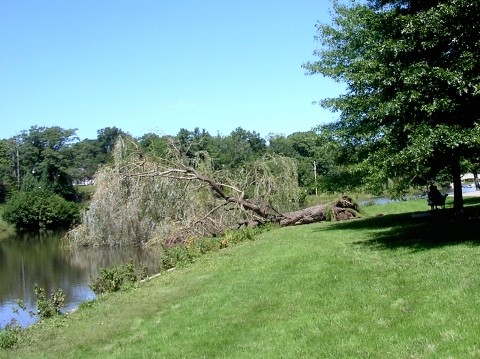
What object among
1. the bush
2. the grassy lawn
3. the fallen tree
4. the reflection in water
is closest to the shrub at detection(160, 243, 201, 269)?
the reflection in water

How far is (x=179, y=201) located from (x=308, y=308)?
13.1 m

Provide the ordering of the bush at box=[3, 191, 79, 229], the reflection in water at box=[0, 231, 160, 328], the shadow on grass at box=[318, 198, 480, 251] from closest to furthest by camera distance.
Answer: the shadow on grass at box=[318, 198, 480, 251] < the reflection in water at box=[0, 231, 160, 328] < the bush at box=[3, 191, 79, 229]

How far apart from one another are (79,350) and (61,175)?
68254 millimetres

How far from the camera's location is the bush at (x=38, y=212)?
52250 millimetres

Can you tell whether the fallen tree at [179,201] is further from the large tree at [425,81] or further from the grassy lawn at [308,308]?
the large tree at [425,81]

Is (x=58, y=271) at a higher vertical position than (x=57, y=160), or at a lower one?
lower

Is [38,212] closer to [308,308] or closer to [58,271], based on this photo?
[58,271]

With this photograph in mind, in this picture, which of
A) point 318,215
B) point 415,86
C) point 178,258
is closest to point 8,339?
point 178,258

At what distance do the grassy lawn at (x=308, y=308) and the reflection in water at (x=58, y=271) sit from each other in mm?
4674

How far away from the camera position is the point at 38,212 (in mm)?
52156

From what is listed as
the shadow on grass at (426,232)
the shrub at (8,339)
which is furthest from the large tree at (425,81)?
the shrub at (8,339)

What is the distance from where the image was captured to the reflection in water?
1655cm

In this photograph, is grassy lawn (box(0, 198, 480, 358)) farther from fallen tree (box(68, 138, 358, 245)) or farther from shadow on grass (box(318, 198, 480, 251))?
fallen tree (box(68, 138, 358, 245))

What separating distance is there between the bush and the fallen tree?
105ft
